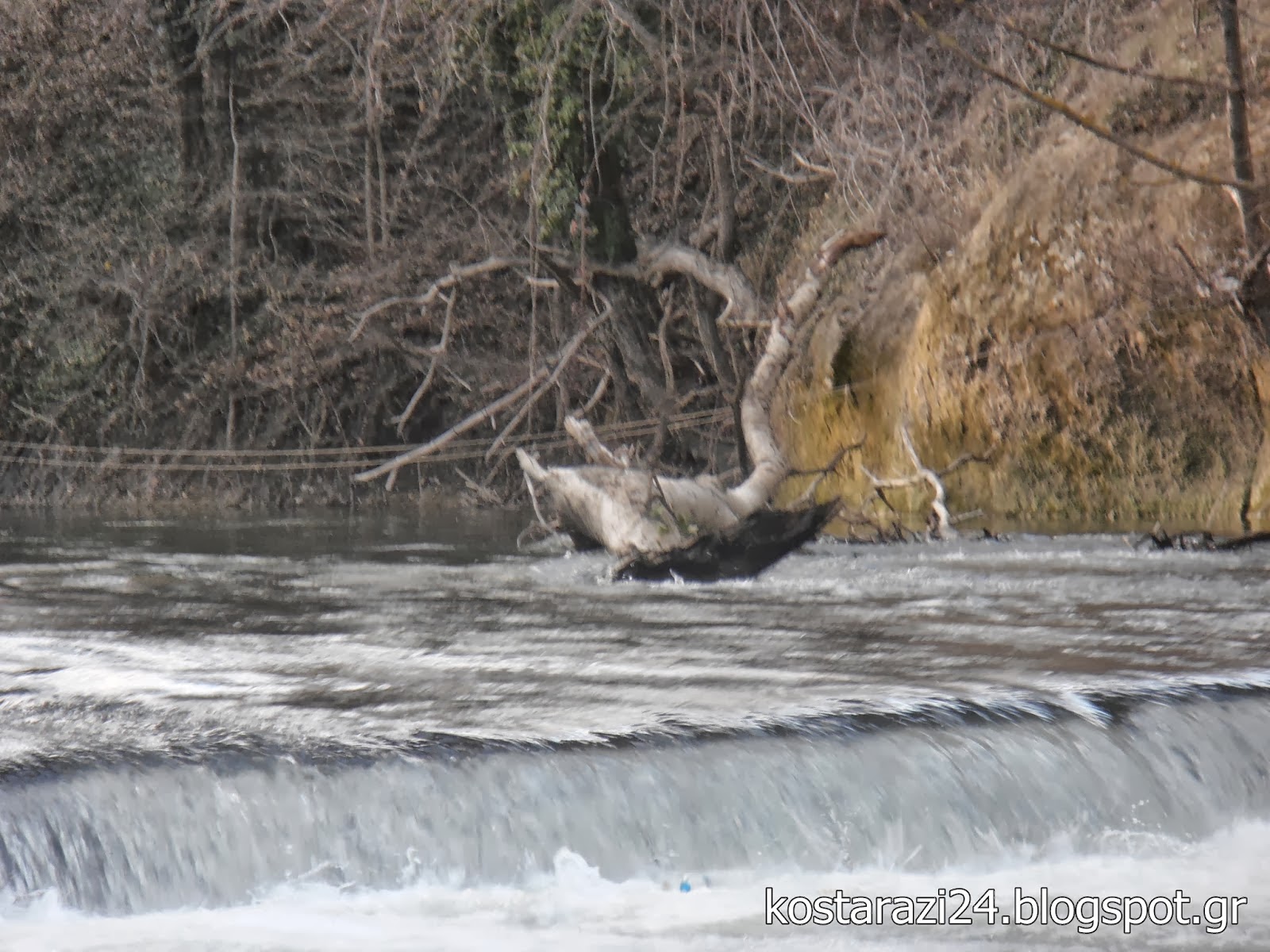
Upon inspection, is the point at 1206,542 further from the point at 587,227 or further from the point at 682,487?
the point at 587,227

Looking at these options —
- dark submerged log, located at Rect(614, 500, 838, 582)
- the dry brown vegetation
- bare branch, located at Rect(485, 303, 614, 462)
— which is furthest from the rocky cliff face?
bare branch, located at Rect(485, 303, 614, 462)

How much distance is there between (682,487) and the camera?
9633 millimetres

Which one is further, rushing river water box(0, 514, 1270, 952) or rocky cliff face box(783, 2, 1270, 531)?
rocky cliff face box(783, 2, 1270, 531)

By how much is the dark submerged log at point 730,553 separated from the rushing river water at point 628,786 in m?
2.29

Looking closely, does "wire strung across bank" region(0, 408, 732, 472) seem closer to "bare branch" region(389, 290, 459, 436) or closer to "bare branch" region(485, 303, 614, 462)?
"bare branch" region(389, 290, 459, 436)

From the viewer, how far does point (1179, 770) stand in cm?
491

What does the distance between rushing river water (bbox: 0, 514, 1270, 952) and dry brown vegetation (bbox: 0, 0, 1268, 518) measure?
394cm

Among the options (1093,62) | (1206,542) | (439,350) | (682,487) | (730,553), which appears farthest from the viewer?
(439,350)

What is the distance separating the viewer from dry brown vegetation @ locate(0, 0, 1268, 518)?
10.7 m

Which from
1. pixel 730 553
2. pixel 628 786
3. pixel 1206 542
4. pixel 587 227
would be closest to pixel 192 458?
pixel 587 227

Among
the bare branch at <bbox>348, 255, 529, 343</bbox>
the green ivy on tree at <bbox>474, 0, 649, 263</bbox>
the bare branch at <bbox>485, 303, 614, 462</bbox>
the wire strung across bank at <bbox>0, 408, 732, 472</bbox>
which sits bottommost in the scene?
the wire strung across bank at <bbox>0, 408, 732, 472</bbox>

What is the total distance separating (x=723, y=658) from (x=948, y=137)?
682cm

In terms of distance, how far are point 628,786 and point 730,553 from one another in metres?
4.61

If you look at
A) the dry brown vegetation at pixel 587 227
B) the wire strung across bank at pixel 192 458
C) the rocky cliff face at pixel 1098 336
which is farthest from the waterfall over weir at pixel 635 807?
the wire strung across bank at pixel 192 458
